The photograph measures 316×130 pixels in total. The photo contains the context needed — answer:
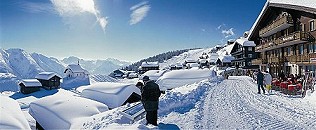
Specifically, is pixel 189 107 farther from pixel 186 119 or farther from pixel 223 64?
pixel 223 64

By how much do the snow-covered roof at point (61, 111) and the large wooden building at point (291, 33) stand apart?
18576 mm

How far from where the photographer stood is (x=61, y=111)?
15.0 m

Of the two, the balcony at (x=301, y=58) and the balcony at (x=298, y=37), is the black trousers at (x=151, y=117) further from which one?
the balcony at (x=298, y=37)

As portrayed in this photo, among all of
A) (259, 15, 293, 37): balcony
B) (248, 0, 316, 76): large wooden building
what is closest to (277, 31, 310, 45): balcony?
(248, 0, 316, 76): large wooden building

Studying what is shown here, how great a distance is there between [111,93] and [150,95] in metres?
20.7

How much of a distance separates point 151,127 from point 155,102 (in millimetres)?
763

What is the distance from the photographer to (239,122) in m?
8.80

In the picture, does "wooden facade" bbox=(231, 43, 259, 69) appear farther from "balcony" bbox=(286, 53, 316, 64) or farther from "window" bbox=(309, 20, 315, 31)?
"window" bbox=(309, 20, 315, 31)

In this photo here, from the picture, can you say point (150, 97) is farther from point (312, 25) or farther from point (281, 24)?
point (281, 24)

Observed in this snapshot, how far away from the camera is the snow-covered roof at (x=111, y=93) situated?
A: 27.0 m

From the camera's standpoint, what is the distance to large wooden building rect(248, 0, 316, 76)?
88.0ft

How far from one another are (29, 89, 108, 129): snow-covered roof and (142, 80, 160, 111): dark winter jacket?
674cm

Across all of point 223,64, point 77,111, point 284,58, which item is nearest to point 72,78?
point 223,64

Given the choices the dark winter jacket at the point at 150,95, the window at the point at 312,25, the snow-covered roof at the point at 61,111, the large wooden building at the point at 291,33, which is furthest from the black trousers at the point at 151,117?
the window at the point at 312,25
